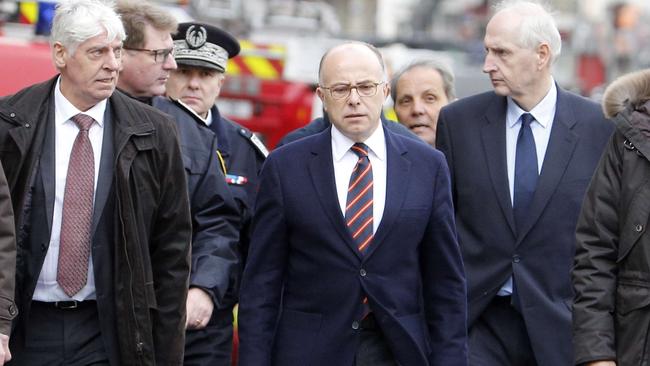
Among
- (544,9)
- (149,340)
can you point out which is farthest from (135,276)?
(544,9)

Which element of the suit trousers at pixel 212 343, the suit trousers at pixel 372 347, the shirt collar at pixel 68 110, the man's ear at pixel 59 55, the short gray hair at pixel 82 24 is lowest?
the suit trousers at pixel 212 343

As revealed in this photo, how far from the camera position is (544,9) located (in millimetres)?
7547

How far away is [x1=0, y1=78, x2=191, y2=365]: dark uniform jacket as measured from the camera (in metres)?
5.93

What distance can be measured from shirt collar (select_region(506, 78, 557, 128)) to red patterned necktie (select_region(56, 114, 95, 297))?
216cm

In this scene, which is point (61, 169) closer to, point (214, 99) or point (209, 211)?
point (209, 211)

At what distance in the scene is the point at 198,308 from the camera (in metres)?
6.86

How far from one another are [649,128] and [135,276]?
2.07 meters

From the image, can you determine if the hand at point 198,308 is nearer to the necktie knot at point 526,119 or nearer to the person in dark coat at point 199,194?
the person in dark coat at point 199,194

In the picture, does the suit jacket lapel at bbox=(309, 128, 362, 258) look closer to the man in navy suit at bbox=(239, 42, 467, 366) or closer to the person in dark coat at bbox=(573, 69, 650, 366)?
the man in navy suit at bbox=(239, 42, 467, 366)

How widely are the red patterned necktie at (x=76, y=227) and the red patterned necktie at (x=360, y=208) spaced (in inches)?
39.1

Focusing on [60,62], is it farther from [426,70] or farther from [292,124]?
[292,124]

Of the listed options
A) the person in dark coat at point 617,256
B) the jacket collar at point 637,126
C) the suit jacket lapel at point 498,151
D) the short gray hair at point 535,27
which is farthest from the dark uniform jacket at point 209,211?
the jacket collar at point 637,126

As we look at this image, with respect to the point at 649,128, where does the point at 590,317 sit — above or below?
below

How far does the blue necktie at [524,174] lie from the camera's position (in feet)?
23.0
